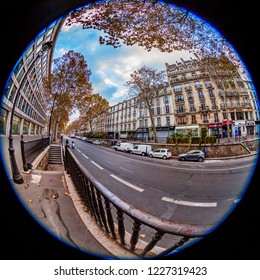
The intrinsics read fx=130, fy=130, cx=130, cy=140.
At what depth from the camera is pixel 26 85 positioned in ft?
2.85

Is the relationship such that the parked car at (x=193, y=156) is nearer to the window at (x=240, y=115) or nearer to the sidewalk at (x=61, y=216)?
the window at (x=240, y=115)

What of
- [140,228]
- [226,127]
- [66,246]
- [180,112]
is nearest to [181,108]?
[180,112]

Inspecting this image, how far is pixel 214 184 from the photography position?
0.65 m

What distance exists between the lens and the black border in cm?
83

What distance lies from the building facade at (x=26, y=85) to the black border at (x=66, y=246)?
0.06 meters

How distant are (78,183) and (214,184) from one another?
108 centimetres

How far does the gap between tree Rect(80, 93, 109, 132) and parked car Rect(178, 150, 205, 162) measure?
0.66m

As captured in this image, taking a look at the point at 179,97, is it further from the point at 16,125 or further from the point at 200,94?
the point at 16,125

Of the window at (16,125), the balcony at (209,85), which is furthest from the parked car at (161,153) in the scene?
the window at (16,125)

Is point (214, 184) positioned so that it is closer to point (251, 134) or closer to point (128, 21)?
point (251, 134)

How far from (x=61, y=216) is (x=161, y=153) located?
70 cm

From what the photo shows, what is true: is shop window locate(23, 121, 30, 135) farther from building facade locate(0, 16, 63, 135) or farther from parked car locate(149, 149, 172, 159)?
parked car locate(149, 149, 172, 159)

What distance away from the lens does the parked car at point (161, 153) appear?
78 cm
